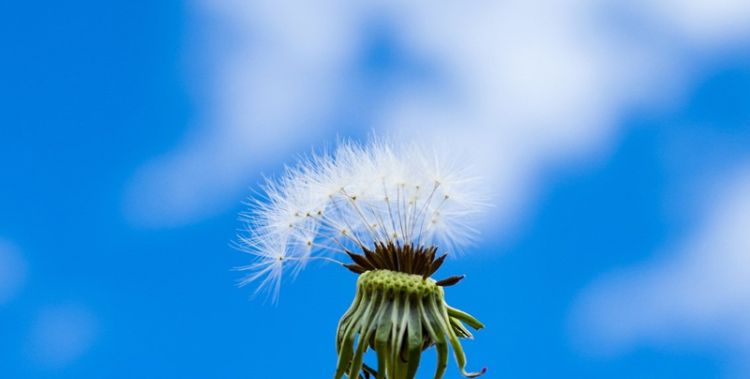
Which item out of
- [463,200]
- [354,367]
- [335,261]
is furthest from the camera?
[463,200]

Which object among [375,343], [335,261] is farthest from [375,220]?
[375,343]

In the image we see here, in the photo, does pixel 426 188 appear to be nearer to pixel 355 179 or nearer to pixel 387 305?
pixel 355 179

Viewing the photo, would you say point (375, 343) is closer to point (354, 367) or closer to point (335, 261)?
point (354, 367)

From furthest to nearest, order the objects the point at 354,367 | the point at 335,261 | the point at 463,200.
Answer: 1. the point at 463,200
2. the point at 335,261
3. the point at 354,367

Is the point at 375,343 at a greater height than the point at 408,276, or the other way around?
the point at 408,276

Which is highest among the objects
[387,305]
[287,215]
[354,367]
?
[287,215]

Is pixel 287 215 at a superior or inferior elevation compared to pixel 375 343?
superior

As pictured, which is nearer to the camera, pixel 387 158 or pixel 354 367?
pixel 354 367

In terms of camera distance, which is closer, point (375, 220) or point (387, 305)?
point (387, 305)

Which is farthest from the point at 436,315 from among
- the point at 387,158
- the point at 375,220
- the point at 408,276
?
the point at 387,158
